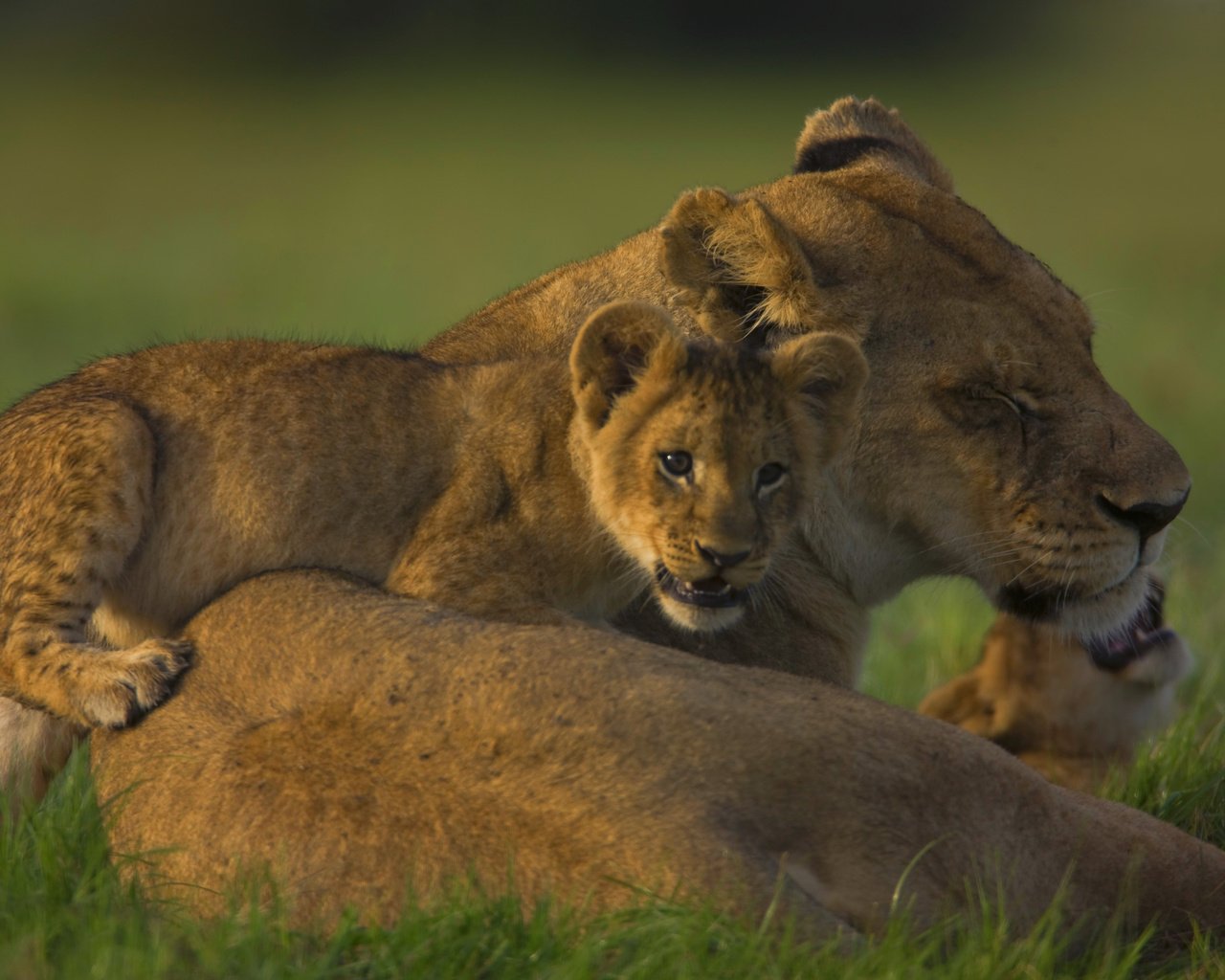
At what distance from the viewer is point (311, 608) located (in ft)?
11.3

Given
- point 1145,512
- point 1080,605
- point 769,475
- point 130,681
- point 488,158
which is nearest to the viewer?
point 130,681

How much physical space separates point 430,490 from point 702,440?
0.59 metres

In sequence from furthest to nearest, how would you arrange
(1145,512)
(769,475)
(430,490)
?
(1145,512) < (430,490) < (769,475)

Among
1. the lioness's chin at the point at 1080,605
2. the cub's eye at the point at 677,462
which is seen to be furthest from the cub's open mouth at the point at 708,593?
the lioness's chin at the point at 1080,605

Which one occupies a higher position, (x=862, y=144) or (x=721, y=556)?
(x=862, y=144)

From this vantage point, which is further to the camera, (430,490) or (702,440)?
(430,490)

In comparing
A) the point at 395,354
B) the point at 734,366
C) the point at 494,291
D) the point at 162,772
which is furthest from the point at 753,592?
the point at 494,291

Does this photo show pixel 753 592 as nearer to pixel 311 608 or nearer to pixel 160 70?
pixel 311 608

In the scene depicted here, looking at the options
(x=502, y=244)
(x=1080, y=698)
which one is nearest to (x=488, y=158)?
(x=502, y=244)

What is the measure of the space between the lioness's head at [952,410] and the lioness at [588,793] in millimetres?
814

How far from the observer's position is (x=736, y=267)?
158 inches

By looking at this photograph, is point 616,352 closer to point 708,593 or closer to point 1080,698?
point 708,593

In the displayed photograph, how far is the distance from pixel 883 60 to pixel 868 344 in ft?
127

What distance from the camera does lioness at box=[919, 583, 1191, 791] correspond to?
5.25 m
